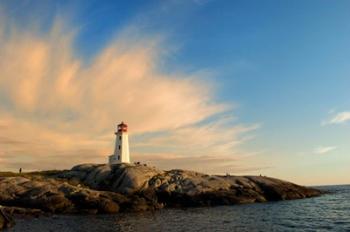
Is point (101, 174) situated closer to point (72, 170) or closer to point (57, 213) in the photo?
point (72, 170)

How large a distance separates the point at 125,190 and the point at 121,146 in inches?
806

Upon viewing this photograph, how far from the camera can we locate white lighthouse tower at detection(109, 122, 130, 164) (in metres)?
77.6

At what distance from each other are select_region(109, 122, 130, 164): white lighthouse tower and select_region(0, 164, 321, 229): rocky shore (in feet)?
20.8

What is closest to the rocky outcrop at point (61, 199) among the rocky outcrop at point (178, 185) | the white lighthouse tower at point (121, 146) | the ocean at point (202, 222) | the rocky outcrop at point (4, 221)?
the rocky outcrop at point (178, 185)

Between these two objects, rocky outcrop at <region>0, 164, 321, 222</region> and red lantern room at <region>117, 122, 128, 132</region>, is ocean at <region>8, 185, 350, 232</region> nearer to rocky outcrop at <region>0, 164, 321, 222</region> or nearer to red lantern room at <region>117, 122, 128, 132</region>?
rocky outcrop at <region>0, 164, 321, 222</region>

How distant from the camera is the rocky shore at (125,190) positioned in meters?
51.2

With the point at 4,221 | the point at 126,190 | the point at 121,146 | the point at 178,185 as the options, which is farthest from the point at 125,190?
the point at 4,221

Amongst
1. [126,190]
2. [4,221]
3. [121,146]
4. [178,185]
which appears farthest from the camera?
[121,146]

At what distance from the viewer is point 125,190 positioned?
192ft

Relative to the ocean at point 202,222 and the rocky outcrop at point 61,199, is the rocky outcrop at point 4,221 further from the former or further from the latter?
the rocky outcrop at point 61,199

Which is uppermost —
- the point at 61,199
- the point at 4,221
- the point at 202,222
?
the point at 61,199

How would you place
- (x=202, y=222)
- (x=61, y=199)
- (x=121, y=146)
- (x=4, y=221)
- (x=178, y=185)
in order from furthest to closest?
(x=121, y=146), (x=178, y=185), (x=61, y=199), (x=202, y=222), (x=4, y=221)

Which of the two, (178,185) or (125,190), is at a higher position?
(178,185)

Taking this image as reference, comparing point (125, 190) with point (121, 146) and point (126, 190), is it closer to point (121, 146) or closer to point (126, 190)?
point (126, 190)
